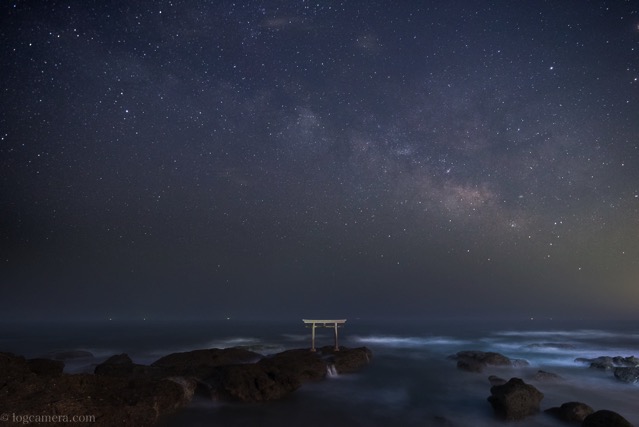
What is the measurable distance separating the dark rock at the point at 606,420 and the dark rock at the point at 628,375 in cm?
1397

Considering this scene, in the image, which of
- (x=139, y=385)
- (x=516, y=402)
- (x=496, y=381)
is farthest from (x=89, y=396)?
(x=496, y=381)

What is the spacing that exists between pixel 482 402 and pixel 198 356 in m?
16.8

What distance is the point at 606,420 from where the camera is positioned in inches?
471

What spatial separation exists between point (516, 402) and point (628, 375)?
542 inches

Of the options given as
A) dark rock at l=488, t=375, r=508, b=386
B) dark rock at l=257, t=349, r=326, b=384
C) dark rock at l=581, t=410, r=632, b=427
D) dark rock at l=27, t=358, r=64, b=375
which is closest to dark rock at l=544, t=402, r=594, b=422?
dark rock at l=581, t=410, r=632, b=427

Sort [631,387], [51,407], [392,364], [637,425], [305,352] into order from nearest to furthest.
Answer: [51,407] < [637,425] < [631,387] < [305,352] < [392,364]

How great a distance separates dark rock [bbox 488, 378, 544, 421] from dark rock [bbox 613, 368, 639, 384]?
12.0 metres

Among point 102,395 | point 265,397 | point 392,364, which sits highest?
point 102,395

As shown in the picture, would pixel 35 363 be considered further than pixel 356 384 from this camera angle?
No

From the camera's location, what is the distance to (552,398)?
60.4ft

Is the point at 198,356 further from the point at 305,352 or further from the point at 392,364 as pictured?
the point at 392,364

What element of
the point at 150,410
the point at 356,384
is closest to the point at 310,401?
the point at 356,384

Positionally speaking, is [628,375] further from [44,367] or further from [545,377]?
[44,367]

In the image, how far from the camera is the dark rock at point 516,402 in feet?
48.7
